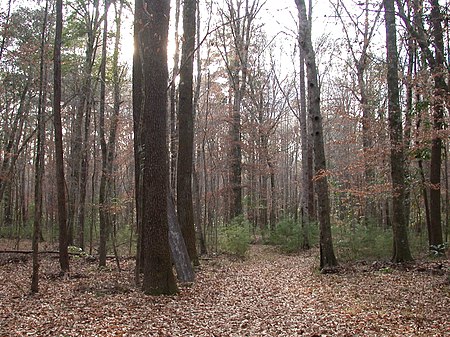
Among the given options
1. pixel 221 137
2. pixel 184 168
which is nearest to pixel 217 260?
pixel 184 168

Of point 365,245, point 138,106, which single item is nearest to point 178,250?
point 138,106

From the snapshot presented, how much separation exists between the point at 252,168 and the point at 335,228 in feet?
A: 25.6

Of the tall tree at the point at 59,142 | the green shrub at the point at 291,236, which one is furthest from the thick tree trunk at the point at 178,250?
the green shrub at the point at 291,236

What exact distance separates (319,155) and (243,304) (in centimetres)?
501

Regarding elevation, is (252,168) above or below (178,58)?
below

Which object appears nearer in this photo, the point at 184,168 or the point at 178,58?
the point at 184,168

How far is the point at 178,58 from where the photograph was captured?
14.8 meters

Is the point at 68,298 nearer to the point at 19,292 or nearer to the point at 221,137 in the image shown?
the point at 19,292

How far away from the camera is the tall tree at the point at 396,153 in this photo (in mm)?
10203

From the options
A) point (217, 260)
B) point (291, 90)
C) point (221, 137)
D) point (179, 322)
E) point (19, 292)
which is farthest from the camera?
point (291, 90)

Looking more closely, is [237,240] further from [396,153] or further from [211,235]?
[396,153]

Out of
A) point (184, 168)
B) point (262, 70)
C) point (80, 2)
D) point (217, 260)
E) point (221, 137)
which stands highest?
point (262, 70)

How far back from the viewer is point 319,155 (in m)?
10.6

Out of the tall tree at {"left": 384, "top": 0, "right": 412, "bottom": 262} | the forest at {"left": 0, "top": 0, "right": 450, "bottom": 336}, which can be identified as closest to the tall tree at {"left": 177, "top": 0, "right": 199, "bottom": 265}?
the forest at {"left": 0, "top": 0, "right": 450, "bottom": 336}
